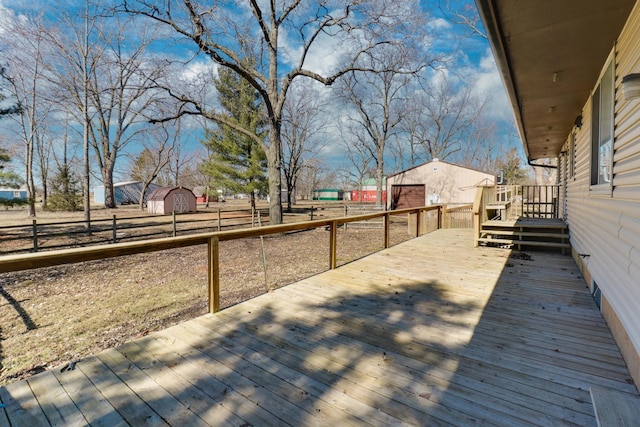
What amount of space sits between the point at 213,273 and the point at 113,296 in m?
3.05

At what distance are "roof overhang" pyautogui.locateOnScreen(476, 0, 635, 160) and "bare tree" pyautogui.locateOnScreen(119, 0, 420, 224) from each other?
7565 mm

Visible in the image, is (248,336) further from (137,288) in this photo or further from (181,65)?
(181,65)

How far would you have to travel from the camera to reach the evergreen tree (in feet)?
68.1

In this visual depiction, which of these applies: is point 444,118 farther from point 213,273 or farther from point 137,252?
point 137,252

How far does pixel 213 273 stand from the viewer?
3328 mm

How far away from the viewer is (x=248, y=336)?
9.29 feet

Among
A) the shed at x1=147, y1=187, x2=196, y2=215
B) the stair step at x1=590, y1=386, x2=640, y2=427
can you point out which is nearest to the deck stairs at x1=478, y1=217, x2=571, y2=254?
the stair step at x1=590, y1=386, x2=640, y2=427

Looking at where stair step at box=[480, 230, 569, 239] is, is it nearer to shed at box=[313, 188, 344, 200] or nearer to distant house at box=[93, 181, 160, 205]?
distant house at box=[93, 181, 160, 205]

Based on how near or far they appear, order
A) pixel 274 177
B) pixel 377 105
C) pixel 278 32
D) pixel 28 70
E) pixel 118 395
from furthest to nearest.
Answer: pixel 377 105 → pixel 28 70 → pixel 274 177 → pixel 278 32 → pixel 118 395

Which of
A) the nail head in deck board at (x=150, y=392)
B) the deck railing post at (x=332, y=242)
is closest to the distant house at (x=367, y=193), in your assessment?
the deck railing post at (x=332, y=242)

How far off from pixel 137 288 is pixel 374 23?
35.7ft

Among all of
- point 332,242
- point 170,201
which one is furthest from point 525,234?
point 170,201

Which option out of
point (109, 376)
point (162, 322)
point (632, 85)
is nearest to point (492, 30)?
point (632, 85)

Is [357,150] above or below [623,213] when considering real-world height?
above
